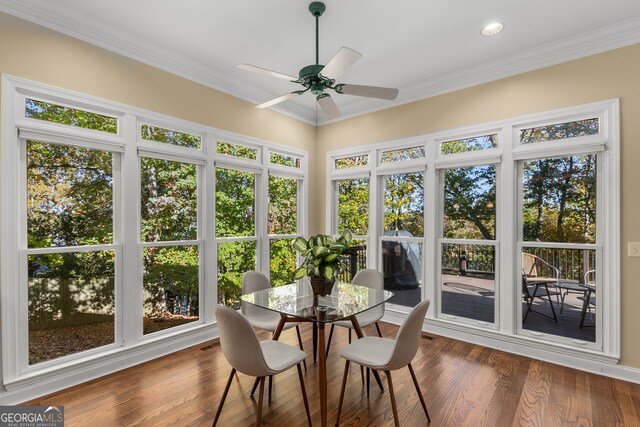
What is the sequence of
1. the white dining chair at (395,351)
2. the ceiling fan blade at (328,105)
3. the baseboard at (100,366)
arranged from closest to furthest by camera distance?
the white dining chair at (395,351) < the baseboard at (100,366) < the ceiling fan blade at (328,105)

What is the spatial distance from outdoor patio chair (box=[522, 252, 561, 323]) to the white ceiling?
2.03m

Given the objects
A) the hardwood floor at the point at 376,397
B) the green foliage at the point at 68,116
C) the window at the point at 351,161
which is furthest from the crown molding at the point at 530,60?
the green foliage at the point at 68,116

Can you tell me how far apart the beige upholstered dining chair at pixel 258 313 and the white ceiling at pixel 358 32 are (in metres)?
2.31

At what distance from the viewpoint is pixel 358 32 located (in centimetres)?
288

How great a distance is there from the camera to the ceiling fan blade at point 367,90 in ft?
7.99

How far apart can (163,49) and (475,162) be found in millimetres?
3543

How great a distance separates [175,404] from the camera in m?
2.39

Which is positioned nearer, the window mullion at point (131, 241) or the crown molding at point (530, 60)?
the crown molding at point (530, 60)

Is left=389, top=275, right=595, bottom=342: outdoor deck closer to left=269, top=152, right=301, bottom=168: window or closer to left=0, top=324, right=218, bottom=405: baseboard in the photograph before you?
left=269, top=152, right=301, bottom=168: window

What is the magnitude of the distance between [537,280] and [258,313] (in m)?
2.92

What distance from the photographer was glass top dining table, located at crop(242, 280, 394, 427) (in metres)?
2.15

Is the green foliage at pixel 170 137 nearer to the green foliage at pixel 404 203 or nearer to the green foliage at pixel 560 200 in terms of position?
the green foliage at pixel 404 203

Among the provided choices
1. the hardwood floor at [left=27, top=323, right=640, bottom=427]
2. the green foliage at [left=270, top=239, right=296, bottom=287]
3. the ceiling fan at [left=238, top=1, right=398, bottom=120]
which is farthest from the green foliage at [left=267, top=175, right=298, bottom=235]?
the ceiling fan at [left=238, top=1, right=398, bottom=120]

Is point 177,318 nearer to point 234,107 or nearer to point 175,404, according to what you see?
point 175,404
